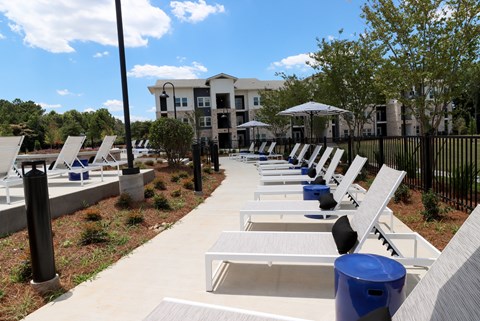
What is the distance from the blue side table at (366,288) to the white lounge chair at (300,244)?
785mm

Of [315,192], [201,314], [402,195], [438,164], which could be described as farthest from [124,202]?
[438,164]

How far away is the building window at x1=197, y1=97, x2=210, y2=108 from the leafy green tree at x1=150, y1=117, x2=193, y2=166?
38.0 metres

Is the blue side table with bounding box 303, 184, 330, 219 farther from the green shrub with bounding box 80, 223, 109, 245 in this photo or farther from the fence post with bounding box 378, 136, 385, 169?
the fence post with bounding box 378, 136, 385, 169

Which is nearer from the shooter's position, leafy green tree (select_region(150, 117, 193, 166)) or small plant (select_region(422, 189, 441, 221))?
small plant (select_region(422, 189, 441, 221))

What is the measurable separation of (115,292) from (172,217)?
3130 millimetres

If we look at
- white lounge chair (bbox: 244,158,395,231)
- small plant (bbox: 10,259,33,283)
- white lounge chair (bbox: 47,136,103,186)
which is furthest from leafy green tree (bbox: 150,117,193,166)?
small plant (bbox: 10,259,33,283)

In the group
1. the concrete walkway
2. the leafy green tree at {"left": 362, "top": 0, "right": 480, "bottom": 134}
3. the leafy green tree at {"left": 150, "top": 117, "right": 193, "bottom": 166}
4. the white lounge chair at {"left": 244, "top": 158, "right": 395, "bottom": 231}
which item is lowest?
the concrete walkway

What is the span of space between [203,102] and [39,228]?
49.5 meters

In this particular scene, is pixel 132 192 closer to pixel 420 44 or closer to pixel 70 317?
pixel 70 317

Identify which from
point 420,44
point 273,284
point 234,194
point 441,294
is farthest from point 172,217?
point 420,44

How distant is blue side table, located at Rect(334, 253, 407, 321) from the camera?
91.7 inches

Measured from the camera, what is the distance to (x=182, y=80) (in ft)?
175

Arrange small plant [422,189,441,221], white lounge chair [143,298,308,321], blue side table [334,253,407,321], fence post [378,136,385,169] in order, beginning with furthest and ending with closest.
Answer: fence post [378,136,385,169] → small plant [422,189,441,221] → blue side table [334,253,407,321] → white lounge chair [143,298,308,321]

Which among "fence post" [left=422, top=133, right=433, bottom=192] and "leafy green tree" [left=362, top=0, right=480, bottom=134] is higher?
"leafy green tree" [left=362, top=0, right=480, bottom=134]
